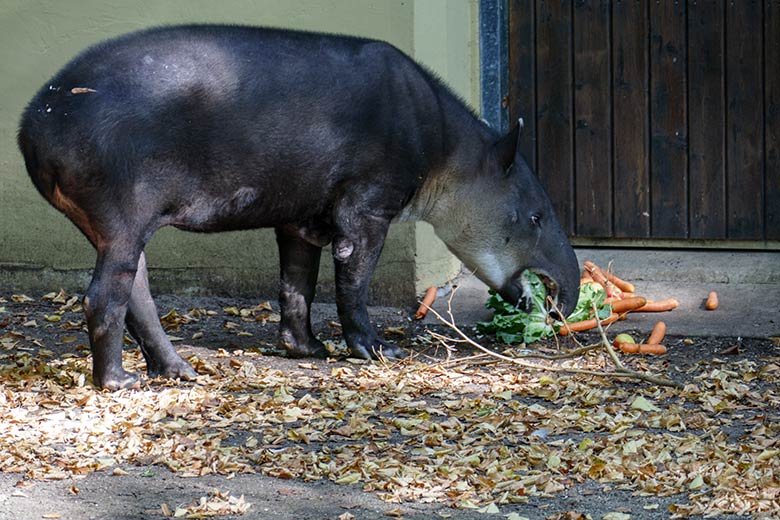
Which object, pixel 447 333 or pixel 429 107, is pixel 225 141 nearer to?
pixel 429 107

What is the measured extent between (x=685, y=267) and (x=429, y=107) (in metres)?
2.48

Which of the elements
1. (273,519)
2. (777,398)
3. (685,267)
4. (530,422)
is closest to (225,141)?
(530,422)

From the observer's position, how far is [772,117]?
8891 mm

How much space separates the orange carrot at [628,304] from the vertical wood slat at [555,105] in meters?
1.21

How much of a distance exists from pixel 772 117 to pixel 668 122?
0.68 meters

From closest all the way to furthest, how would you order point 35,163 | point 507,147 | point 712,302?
1. point 35,163
2. point 507,147
3. point 712,302

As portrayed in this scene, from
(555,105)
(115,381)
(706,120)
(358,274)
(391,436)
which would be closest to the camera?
(391,436)

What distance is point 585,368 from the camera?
7.11 meters

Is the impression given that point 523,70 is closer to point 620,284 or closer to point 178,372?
point 620,284

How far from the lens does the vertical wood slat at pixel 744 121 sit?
8.84 m

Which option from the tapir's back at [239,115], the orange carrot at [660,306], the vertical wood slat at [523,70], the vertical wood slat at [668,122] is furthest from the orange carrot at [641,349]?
the vertical wood slat at [523,70]

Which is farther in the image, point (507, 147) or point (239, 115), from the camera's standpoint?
point (507, 147)

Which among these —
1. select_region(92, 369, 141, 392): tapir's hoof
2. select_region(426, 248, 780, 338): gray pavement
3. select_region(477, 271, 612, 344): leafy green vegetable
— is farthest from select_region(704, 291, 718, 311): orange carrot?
select_region(92, 369, 141, 392): tapir's hoof

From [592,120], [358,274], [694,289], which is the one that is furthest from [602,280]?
[358,274]
